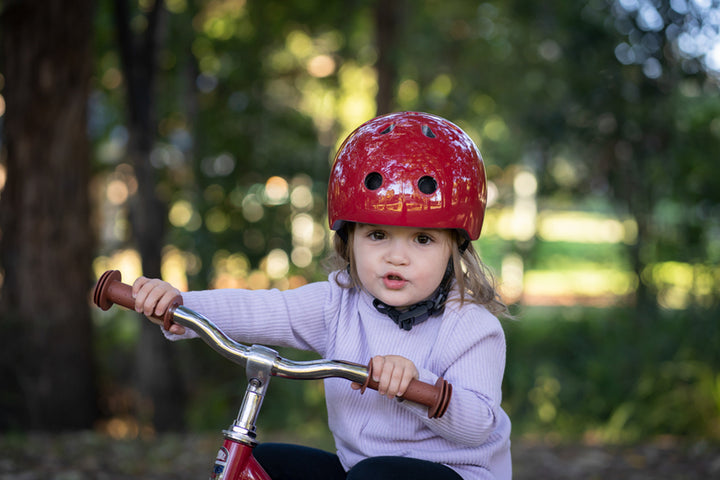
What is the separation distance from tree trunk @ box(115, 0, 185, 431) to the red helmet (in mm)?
4512

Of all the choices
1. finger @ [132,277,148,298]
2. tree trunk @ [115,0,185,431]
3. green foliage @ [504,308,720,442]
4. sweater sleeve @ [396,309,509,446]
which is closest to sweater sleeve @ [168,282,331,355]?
finger @ [132,277,148,298]

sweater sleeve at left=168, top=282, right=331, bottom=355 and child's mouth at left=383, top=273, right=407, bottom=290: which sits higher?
child's mouth at left=383, top=273, right=407, bottom=290

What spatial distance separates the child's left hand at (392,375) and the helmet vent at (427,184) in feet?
1.81

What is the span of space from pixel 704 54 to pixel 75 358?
232 inches

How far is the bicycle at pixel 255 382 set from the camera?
1.64 metres

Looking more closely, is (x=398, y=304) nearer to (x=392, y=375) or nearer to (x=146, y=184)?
(x=392, y=375)

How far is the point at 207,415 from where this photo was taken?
23.3 feet

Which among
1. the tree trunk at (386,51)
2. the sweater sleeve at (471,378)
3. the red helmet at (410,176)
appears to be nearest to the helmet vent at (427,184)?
the red helmet at (410,176)

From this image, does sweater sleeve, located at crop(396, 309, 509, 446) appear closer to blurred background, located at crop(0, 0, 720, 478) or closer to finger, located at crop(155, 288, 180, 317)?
finger, located at crop(155, 288, 180, 317)

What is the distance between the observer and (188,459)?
188 inches

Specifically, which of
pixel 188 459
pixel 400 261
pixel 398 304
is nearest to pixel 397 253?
pixel 400 261

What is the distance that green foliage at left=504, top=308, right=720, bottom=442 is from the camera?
233 inches

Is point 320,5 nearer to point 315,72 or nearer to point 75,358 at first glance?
point 315,72

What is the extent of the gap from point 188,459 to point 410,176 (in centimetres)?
340
